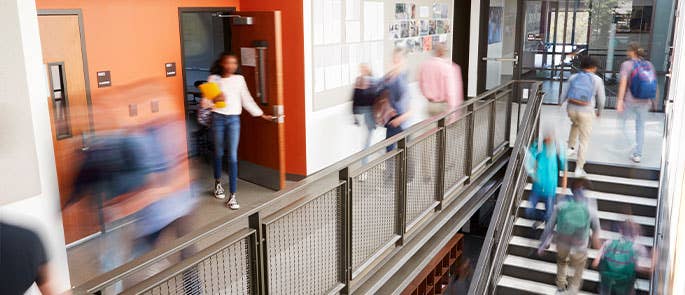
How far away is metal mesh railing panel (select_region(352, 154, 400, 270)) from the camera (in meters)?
4.49

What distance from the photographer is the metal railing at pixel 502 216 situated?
538 centimetres

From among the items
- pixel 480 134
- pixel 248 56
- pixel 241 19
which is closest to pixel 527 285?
pixel 480 134

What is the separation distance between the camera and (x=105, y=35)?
5840mm

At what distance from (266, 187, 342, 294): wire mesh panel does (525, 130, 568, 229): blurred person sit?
13.0 feet

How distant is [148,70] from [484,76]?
7.46 meters

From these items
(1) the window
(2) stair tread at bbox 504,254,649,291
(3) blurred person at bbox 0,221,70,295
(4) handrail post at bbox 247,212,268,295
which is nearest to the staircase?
(2) stair tread at bbox 504,254,649,291

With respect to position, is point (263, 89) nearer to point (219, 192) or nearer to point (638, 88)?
point (219, 192)

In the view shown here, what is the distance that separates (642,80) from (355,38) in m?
3.96

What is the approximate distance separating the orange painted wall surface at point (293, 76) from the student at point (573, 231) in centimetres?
328

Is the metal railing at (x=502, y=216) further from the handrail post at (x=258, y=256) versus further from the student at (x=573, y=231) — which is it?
the handrail post at (x=258, y=256)

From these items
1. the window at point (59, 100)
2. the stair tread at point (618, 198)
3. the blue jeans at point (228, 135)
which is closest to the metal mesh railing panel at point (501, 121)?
the stair tread at point (618, 198)

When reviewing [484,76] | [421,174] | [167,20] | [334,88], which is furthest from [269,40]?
[484,76]

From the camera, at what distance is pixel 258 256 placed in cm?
337

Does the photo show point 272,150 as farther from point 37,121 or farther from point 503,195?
point 37,121
